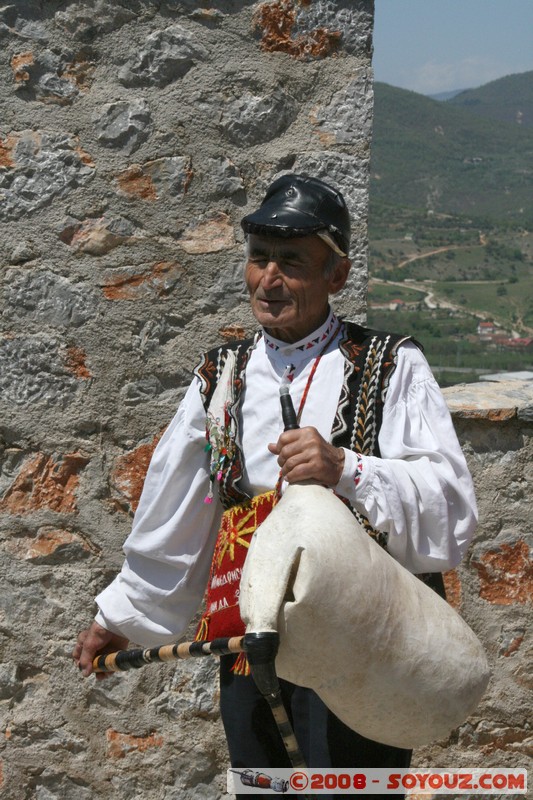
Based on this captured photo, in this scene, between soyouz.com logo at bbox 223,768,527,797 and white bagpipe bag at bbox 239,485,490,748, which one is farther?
soyouz.com logo at bbox 223,768,527,797

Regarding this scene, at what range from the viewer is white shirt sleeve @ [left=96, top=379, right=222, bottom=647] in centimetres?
227

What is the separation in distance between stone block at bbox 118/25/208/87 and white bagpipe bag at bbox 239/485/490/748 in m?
1.40

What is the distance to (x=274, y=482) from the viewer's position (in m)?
2.12

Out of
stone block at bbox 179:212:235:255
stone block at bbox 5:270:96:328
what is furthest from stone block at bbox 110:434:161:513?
stone block at bbox 179:212:235:255

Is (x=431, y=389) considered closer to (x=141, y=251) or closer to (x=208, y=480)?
(x=208, y=480)

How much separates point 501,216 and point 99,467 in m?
27.3

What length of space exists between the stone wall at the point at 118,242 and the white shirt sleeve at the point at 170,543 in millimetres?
561

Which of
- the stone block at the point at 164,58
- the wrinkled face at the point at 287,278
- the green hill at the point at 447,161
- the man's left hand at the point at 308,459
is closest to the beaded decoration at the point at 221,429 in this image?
the wrinkled face at the point at 287,278

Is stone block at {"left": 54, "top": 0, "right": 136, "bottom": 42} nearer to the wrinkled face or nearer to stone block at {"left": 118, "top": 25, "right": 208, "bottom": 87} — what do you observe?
stone block at {"left": 118, "top": 25, "right": 208, "bottom": 87}

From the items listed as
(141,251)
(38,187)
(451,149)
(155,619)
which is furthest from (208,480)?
(451,149)

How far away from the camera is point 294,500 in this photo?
181 centimetres

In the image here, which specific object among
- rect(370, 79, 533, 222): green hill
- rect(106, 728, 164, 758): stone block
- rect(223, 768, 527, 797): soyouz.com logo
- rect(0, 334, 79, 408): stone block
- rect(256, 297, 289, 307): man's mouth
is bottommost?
rect(106, 728, 164, 758): stone block

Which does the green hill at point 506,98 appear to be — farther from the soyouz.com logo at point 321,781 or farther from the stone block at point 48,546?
the soyouz.com logo at point 321,781

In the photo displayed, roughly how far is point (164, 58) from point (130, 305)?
0.64 meters
